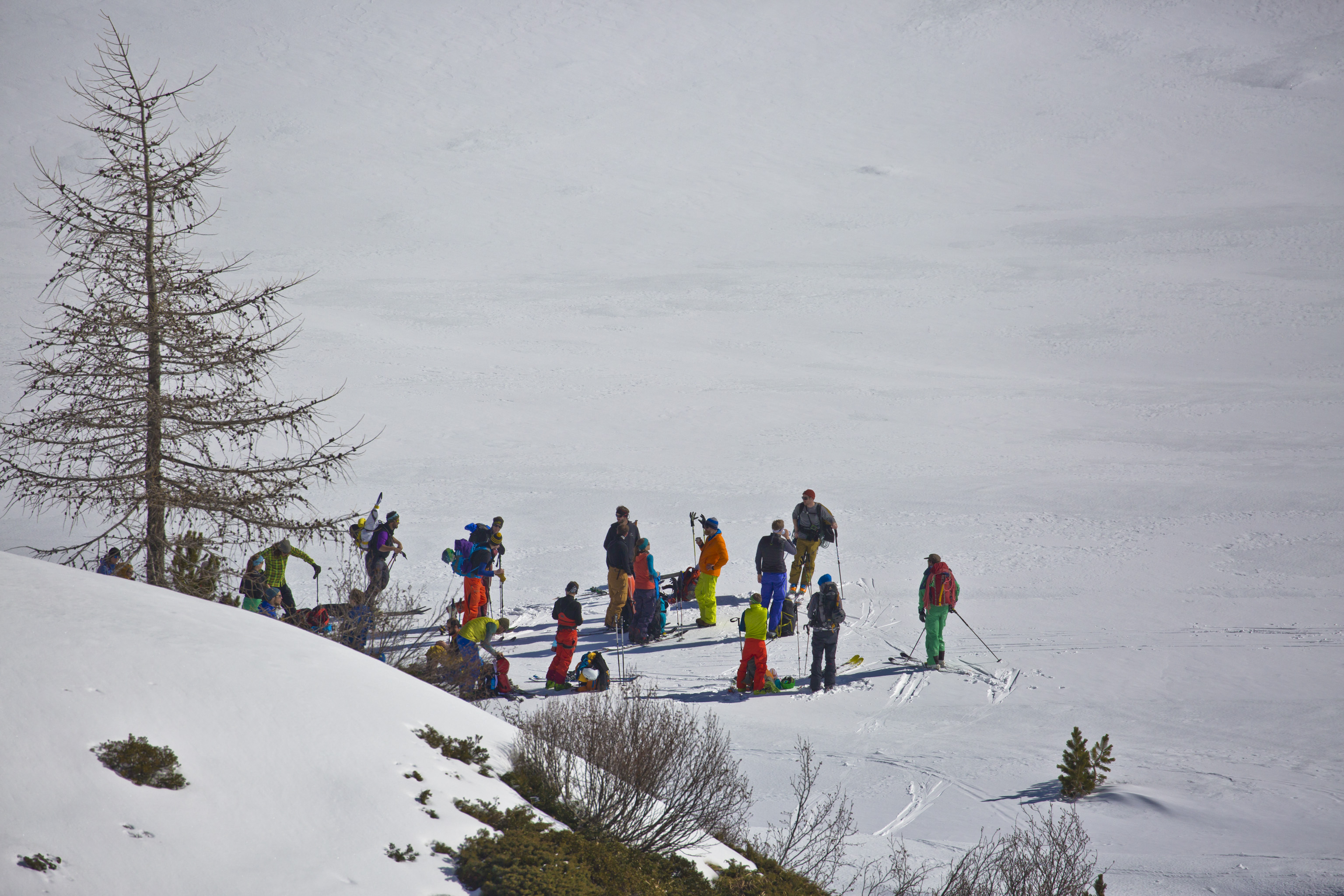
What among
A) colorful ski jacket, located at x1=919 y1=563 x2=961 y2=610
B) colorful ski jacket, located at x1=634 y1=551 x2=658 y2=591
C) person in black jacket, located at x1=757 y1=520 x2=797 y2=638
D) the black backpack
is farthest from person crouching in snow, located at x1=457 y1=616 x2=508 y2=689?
colorful ski jacket, located at x1=919 y1=563 x2=961 y2=610

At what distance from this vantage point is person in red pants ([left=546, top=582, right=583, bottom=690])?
35.8ft

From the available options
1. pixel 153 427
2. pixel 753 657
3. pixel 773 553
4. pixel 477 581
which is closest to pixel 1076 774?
pixel 753 657

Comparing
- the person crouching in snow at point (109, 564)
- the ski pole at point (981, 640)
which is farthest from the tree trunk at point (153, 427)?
the ski pole at point (981, 640)

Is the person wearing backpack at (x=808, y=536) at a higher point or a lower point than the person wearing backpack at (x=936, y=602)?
higher

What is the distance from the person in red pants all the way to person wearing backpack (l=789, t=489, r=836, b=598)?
395cm

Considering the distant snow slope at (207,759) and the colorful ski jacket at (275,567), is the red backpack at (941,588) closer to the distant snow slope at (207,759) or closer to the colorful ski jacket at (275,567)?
the distant snow slope at (207,759)

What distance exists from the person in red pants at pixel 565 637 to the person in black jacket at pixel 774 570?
2.76 meters

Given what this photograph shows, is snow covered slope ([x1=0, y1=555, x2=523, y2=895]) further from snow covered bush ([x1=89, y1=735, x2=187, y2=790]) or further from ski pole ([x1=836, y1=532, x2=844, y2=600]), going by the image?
ski pole ([x1=836, y1=532, x2=844, y2=600])

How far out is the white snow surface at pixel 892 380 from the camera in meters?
9.14

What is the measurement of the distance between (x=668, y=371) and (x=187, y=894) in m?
29.0

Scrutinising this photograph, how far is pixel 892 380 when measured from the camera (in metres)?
31.9

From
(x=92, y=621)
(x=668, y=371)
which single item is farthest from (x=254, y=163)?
(x=92, y=621)

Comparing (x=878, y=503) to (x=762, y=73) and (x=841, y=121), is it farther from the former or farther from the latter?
(x=762, y=73)

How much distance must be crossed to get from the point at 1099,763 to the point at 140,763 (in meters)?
7.43
